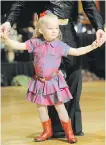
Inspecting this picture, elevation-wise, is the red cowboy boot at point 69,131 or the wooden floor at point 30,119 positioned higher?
the red cowboy boot at point 69,131

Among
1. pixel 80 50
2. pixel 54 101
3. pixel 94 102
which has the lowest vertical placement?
pixel 94 102

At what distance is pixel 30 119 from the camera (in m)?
3.92

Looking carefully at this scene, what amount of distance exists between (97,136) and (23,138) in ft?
1.72

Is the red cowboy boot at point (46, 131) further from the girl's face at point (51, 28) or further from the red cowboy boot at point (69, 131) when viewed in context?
the girl's face at point (51, 28)

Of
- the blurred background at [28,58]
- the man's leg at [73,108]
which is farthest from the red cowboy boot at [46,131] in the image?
the blurred background at [28,58]

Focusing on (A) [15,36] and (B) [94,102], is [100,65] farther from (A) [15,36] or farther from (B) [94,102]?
(B) [94,102]

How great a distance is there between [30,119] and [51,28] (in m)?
1.29

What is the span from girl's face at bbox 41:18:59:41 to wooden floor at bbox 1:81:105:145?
0.71 metres

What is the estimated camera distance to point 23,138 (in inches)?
124

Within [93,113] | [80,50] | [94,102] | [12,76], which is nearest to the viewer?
[80,50]

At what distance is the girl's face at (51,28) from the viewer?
2.84 metres

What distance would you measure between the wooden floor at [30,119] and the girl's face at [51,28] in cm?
71

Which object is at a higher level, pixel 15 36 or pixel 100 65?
pixel 15 36

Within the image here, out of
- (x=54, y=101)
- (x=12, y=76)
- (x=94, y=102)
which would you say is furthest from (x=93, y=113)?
(x=12, y=76)
